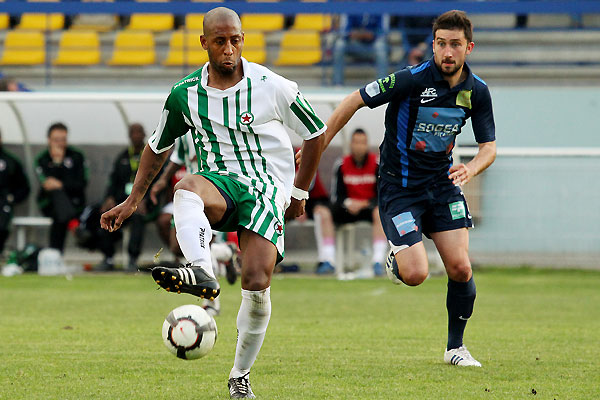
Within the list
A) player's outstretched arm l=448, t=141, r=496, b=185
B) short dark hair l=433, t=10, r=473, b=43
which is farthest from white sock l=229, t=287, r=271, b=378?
short dark hair l=433, t=10, r=473, b=43

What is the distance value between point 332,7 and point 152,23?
4.86m

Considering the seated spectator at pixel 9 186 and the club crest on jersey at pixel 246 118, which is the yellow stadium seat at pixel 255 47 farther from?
the club crest on jersey at pixel 246 118

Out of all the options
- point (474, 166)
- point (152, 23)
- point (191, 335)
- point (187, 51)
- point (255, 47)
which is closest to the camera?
point (191, 335)

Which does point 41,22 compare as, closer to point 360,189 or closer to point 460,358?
point 360,189

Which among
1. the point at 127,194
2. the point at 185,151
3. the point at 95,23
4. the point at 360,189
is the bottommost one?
the point at 127,194

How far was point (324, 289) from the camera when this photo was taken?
458 inches

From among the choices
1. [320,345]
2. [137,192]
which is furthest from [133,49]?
[137,192]

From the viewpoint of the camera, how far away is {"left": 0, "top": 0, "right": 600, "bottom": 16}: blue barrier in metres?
15.8

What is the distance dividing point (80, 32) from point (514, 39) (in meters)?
8.38

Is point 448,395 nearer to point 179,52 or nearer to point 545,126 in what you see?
point 545,126

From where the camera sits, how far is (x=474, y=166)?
5.79 meters

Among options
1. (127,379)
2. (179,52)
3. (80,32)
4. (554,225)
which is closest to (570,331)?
(127,379)

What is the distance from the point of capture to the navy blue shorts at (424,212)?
6309 millimetres

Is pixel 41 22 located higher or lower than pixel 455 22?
higher
